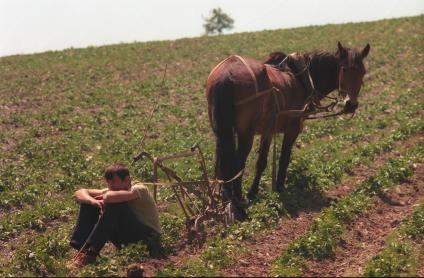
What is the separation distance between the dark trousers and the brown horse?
6.57 feet

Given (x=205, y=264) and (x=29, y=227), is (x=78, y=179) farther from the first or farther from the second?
(x=205, y=264)

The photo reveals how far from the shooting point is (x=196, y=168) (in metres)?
14.9

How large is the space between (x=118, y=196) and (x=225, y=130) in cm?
264

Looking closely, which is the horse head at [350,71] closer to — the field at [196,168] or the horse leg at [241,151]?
the field at [196,168]

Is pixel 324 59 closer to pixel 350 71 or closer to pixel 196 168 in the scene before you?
pixel 350 71

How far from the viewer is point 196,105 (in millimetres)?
24719

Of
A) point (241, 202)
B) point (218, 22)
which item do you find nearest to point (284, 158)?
point (241, 202)

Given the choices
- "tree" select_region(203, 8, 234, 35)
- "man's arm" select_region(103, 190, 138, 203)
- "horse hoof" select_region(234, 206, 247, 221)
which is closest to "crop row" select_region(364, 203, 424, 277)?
"horse hoof" select_region(234, 206, 247, 221)

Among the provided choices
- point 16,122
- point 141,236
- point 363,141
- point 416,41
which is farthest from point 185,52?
point 141,236

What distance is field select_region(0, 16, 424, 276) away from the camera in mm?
8266

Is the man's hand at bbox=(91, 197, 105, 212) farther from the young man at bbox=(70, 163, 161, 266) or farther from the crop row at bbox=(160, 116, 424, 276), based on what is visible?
the crop row at bbox=(160, 116, 424, 276)

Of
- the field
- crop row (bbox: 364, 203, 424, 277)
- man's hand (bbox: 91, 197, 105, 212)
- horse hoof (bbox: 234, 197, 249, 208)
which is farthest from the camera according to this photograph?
horse hoof (bbox: 234, 197, 249, 208)

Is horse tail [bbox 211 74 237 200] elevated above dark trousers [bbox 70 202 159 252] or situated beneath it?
elevated above

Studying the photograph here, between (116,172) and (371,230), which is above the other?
(116,172)
